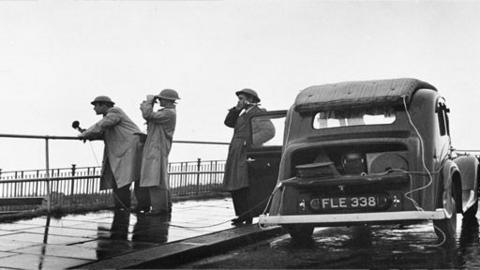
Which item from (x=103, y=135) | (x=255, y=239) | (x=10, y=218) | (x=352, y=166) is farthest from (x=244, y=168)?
(x=10, y=218)

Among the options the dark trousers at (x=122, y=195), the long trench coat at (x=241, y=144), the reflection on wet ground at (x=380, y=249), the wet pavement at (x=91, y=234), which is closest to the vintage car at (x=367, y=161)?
the reflection on wet ground at (x=380, y=249)

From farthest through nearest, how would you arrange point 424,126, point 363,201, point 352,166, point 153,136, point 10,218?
point 153,136
point 10,218
point 352,166
point 424,126
point 363,201

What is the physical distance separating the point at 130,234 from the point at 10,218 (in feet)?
7.02

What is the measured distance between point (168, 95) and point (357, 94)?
375 centimetres

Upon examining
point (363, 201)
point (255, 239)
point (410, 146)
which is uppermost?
point (410, 146)

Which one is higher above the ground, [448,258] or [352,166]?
[352,166]

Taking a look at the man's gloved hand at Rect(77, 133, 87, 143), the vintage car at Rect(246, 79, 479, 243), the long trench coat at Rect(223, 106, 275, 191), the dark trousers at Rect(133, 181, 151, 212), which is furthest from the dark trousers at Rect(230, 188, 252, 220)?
the man's gloved hand at Rect(77, 133, 87, 143)

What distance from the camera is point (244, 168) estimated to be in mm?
9234

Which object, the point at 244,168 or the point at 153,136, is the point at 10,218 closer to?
the point at 153,136

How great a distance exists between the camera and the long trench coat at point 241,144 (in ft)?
30.3

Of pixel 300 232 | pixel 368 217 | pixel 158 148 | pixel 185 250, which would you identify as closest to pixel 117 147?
pixel 158 148

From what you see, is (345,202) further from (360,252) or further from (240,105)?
(240,105)

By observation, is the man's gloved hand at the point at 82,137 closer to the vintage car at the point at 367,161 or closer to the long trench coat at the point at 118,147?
the long trench coat at the point at 118,147

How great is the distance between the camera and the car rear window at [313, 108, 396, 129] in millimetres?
7512
